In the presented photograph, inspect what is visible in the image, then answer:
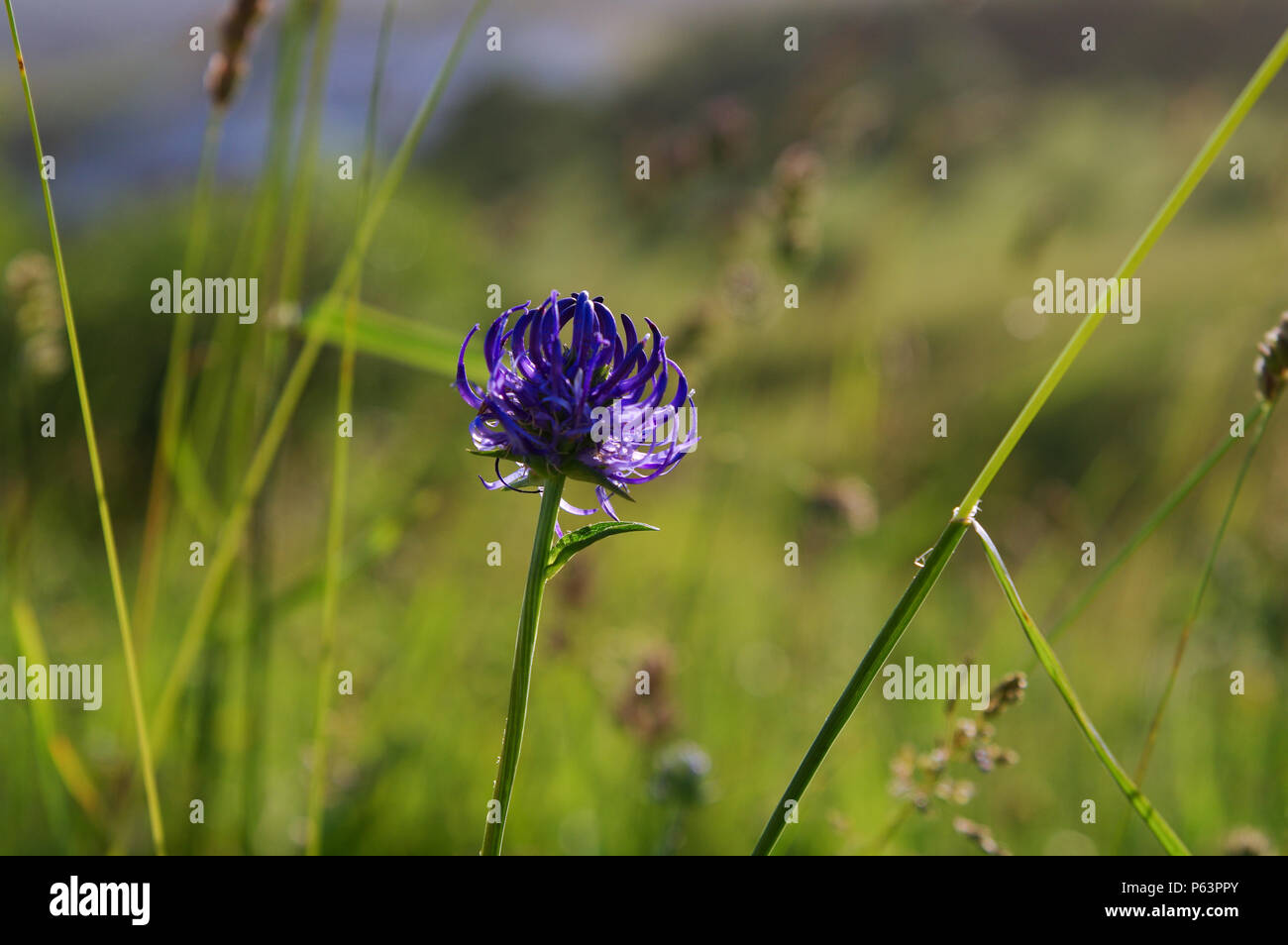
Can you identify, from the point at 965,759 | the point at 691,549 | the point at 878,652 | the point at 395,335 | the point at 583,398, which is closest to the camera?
the point at 878,652

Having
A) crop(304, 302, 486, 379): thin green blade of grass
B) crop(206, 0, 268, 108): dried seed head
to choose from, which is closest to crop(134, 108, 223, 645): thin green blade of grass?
crop(206, 0, 268, 108): dried seed head

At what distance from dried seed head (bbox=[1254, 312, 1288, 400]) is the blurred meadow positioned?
1.69ft

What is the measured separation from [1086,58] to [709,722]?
16.1 m

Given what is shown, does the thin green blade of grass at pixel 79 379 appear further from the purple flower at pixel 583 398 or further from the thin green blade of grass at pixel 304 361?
the purple flower at pixel 583 398

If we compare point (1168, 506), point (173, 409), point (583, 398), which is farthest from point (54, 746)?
point (1168, 506)

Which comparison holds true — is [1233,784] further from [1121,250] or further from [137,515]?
[1121,250]

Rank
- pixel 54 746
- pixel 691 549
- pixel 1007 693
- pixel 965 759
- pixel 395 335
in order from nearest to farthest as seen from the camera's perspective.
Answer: pixel 1007 693 < pixel 965 759 < pixel 395 335 < pixel 54 746 < pixel 691 549

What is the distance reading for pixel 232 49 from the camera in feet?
5.74

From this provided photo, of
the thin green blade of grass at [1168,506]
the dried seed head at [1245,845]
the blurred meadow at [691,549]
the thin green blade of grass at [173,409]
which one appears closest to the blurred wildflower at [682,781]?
the blurred meadow at [691,549]

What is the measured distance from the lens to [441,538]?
5379 mm

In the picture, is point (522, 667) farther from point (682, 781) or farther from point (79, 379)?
point (682, 781)

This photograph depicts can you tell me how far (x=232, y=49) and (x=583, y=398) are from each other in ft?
3.69

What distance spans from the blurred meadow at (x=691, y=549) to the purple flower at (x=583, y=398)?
18.8 inches
